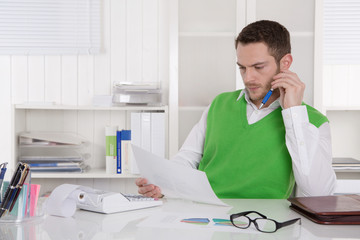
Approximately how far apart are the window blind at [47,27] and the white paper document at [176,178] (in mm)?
1738

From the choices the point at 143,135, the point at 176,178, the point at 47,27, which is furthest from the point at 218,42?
the point at 176,178

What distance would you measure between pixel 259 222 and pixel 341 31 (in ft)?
7.38

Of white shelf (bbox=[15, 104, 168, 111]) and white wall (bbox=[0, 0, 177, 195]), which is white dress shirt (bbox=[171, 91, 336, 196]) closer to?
white shelf (bbox=[15, 104, 168, 111])

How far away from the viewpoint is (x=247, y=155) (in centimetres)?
186

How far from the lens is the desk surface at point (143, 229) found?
1.07m

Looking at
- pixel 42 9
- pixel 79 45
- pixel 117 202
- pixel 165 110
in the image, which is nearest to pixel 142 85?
pixel 165 110

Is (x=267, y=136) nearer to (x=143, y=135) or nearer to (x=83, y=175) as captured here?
(x=143, y=135)

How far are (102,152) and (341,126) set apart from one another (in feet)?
5.33

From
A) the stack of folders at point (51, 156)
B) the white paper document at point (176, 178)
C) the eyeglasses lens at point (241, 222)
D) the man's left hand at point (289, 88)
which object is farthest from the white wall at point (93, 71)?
the eyeglasses lens at point (241, 222)

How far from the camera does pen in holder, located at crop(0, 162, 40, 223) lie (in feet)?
3.95

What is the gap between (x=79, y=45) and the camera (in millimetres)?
3000

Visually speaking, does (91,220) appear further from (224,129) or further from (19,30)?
(19,30)

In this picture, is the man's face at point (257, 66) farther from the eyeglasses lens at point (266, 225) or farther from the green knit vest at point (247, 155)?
the eyeglasses lens at point (266, 225)

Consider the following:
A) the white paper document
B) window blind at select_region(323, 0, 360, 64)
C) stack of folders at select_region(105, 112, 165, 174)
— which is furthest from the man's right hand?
window blind at select_region(323, 0, 360, 64)
